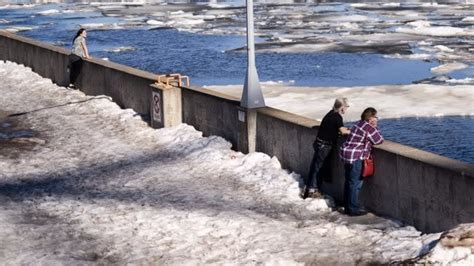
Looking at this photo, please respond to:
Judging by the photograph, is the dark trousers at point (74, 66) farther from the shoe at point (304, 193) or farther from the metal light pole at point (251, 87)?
the shoe at point (304, 193)

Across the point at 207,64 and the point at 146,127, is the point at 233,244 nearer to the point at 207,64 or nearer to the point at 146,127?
the point at 146,127

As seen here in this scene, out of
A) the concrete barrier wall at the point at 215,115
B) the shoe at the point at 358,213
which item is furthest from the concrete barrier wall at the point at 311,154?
the shoe at the point at 358,213

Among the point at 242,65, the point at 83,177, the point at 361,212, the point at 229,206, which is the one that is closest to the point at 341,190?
the point at 361,212

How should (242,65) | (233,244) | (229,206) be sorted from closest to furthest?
(233,244), (229,206), (242,65)

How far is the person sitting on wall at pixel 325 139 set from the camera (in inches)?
517

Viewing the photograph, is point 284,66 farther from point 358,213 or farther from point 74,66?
point 358,213

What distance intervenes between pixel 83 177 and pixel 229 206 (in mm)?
3459

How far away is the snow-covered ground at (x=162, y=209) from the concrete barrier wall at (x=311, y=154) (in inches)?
11.2

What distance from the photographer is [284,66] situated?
3753 cm

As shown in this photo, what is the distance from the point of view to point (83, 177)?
15422 mm

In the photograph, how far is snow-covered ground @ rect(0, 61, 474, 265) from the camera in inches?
436

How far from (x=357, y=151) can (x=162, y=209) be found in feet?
10.4

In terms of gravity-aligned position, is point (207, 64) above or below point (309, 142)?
below

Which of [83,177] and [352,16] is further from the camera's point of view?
[352,16]
